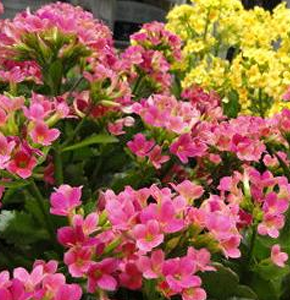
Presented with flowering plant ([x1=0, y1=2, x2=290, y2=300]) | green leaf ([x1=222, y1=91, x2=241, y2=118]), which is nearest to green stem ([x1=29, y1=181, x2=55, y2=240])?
flowering plant ([x1=0, y1=2, x2=290, y2=300])

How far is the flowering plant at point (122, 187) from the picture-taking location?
25.6 inches

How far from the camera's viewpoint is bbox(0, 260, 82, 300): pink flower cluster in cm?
58

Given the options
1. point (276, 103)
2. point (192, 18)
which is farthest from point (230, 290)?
point (192, 18)

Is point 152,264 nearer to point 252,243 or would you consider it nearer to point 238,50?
point 252,243

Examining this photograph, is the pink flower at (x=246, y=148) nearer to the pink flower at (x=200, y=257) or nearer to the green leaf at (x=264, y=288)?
the green leaf at (x=264, y=288)

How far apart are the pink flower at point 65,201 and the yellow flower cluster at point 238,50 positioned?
3.34 feet

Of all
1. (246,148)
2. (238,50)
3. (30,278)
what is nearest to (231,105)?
(238,50)

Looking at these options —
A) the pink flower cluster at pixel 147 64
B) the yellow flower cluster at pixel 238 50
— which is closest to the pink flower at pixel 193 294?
the pink flower cluster at pixel 147 64

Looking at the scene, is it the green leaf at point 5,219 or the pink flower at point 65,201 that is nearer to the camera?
the pink flower at point 65,201

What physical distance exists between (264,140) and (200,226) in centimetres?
45

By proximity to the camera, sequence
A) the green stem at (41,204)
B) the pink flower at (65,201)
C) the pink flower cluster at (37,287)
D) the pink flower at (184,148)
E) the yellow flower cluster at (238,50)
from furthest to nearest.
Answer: the yellow flower cluster at (238,50) → the pink flower at (184,148) → the green stem at (41,204) → the pink flower at (65,201) → the pink flower cluster at (37,287)

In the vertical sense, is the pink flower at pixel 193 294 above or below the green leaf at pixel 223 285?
above

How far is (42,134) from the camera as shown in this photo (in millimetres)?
777

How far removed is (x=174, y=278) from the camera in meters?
0.63
